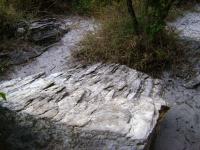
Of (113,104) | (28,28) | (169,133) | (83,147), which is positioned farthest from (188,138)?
(28,28)

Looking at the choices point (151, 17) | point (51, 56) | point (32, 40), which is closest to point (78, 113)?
point (51, 56)

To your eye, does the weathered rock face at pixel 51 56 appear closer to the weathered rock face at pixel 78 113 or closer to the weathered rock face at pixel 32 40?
the weathered rock face at pixel 32 40

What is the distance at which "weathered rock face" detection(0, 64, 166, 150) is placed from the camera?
3.37m

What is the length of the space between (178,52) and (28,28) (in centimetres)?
249

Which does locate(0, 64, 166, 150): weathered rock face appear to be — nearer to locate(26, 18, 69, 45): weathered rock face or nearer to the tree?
the tree

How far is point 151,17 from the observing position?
17.9ft

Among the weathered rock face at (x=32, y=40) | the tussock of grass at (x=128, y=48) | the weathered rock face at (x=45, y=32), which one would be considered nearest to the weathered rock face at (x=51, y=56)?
the weathered rock face at (x=32, y=40)

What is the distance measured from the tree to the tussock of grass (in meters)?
0.11

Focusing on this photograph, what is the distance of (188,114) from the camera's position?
4.50m

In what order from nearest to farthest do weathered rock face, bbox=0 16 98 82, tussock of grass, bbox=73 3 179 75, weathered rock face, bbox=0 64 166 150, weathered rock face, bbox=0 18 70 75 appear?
weathered rock face, bbox=0 64 166 150 → tussock of grass, bbox=73 3 179 75 → weathered rock face, bbox=0 16 98 82 → weathered rock face, bbox=0 18 70 75

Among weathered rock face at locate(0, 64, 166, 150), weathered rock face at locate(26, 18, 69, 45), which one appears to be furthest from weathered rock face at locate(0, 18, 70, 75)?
weathered rock face at locate(0, 64, 166, 150)

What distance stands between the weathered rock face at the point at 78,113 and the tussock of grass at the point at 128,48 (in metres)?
0.90

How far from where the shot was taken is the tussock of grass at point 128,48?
5.28 metres

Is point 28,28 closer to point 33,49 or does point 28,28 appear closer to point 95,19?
point 33,49
